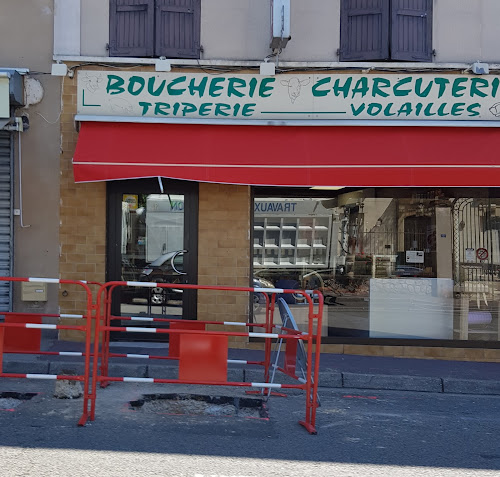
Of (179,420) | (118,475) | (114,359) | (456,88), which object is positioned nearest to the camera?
(118,475)

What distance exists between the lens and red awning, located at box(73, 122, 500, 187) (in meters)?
8.78

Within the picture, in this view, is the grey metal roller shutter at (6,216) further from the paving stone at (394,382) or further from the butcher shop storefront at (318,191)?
the paving stone at (394,382)

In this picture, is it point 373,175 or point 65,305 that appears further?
point 65,305

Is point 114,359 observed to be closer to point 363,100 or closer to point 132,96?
point 132,96

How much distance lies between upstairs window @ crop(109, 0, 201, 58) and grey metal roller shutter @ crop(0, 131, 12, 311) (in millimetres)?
2101

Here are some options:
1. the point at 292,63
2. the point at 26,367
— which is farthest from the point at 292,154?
the point at 26,367

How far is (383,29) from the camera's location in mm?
9656

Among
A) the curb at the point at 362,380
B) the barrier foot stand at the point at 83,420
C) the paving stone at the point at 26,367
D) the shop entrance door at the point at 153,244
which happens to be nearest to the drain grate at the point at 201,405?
the barrier foot stand at the point at 83,420

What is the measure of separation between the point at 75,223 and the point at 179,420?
445cm

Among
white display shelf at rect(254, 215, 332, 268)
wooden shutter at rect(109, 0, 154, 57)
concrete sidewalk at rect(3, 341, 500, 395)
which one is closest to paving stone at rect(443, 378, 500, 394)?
concrete sidewalk at rect(3, 341, 500, 395)

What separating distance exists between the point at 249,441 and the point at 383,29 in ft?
21.6

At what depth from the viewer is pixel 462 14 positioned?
9688mm

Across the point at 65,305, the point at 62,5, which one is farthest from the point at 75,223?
the point at 62,5

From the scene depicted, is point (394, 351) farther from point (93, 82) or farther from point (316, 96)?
point (93, 82)
